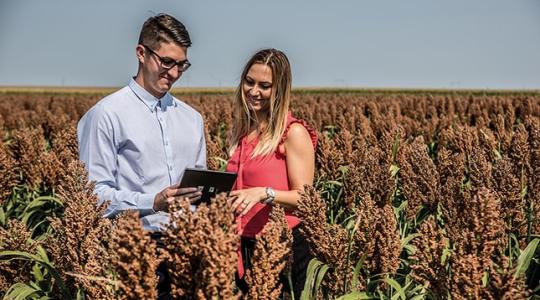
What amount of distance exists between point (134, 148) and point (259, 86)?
0.82 metres

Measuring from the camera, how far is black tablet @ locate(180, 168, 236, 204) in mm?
2854

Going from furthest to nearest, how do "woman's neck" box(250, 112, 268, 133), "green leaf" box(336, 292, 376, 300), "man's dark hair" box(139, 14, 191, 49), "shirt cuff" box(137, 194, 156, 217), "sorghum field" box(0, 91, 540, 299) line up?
"woman's neck" box(250, 112, 268, 133), "man's dark hair" box(139, 14, 191, 49), "shirt cuff" box(137, 194, 156, 217), "green leaf" box(336, 292, 376, 300), "sorghum field" box(0, 91, 540, 299)

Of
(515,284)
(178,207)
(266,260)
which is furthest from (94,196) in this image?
(515,284)

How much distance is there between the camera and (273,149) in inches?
151

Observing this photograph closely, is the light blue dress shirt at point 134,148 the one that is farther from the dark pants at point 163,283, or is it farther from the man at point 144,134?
the dark pants at point 163,283

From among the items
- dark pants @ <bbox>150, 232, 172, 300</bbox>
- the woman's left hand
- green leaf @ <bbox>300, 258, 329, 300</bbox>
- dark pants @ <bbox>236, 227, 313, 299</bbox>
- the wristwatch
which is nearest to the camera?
green leaf @ <bbox>300, 258, 329, 300</bbox>

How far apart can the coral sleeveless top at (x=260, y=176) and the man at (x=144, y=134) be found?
397 mm

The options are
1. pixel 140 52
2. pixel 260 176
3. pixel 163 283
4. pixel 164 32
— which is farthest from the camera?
pixel 260 176

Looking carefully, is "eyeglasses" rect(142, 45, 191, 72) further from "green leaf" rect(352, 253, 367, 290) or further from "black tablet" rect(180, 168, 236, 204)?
"green leaf" rect(352, 253, 367, 290)

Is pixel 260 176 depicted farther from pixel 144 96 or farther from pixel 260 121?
pixel 144 96

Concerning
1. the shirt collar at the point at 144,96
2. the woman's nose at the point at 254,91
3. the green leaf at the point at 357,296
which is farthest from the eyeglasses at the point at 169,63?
the green leaf at the point at 357,296

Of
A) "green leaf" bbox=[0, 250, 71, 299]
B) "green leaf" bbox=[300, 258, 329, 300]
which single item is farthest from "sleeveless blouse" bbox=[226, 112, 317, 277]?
"green leaf" bbox=[0, 250, 71, 299]

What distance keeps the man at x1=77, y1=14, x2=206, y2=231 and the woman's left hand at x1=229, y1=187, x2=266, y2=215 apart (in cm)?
38

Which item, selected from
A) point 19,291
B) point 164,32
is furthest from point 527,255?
point 19,291
